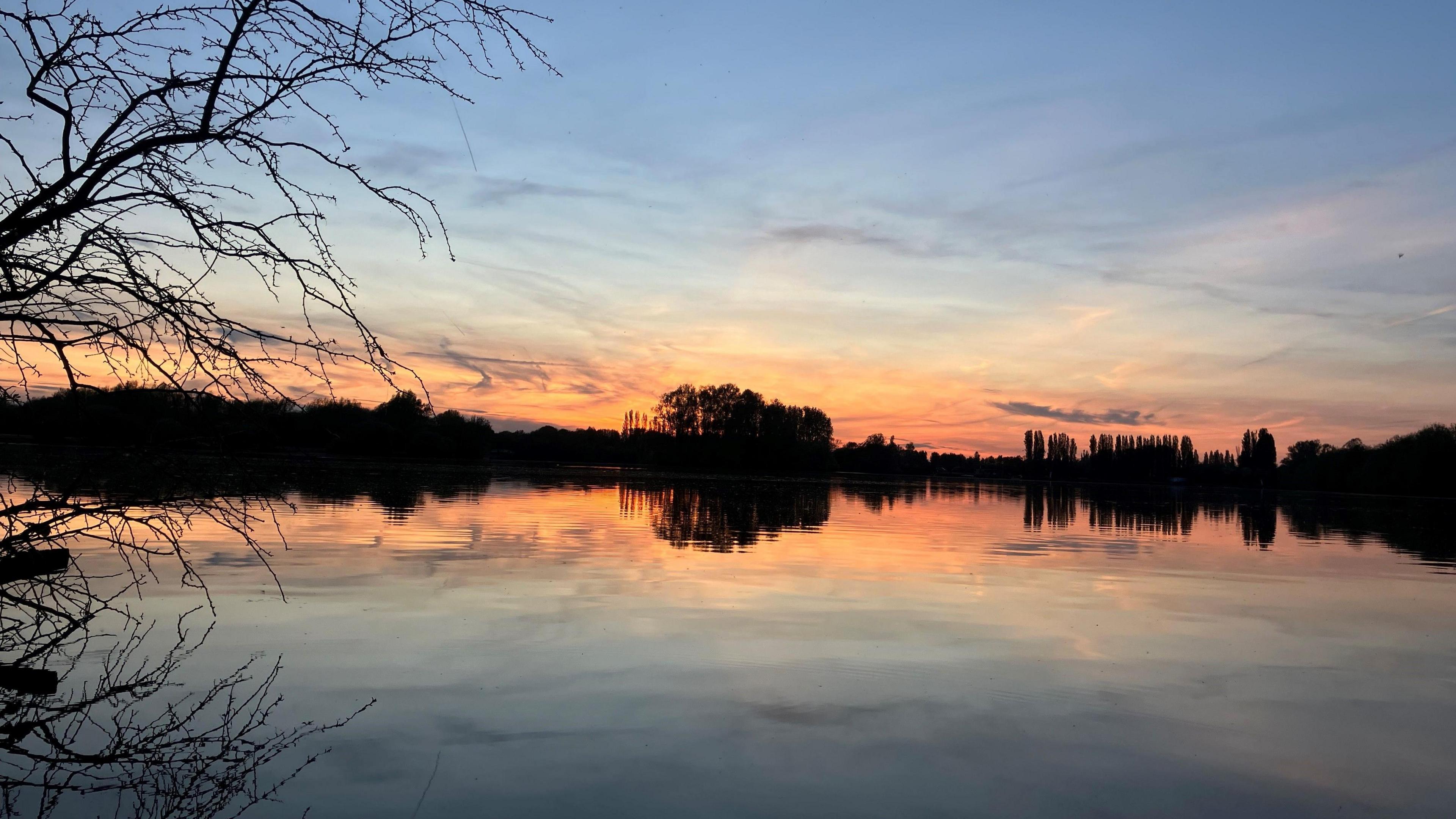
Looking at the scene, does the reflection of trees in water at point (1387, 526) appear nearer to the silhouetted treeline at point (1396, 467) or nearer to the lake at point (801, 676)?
the lake at point (801, 676)

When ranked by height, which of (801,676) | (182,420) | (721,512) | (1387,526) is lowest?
(801,676)

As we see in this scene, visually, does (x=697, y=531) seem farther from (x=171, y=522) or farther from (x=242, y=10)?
(x=242, y=10)

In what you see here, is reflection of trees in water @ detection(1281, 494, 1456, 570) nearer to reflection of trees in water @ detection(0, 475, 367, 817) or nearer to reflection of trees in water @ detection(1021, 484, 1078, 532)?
reflection of trees in water @ detection(1021, 484, 1078, 532)

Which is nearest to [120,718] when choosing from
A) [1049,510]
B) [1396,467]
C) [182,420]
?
[182,420]

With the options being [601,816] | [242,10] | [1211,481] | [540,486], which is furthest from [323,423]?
[1211,481]

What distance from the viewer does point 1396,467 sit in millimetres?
88938

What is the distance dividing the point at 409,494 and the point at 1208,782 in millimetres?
24491

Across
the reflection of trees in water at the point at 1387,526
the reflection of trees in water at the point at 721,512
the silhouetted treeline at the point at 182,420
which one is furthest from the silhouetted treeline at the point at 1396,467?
the silhouetted treeline at the point at 182,420

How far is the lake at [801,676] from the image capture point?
4.59 m

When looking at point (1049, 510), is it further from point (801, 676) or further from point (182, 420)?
point (182, 420)

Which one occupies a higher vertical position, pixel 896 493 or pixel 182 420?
pixel 182 420

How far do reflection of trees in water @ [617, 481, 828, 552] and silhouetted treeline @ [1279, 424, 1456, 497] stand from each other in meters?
71.3

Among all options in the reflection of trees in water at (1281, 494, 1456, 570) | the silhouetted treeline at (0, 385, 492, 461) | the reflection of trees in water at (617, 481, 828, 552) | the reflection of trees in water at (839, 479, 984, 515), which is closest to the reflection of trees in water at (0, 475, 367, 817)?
the silhouetted treeline at (0, 385, 492, 461)

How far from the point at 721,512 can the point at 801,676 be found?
18514mm
